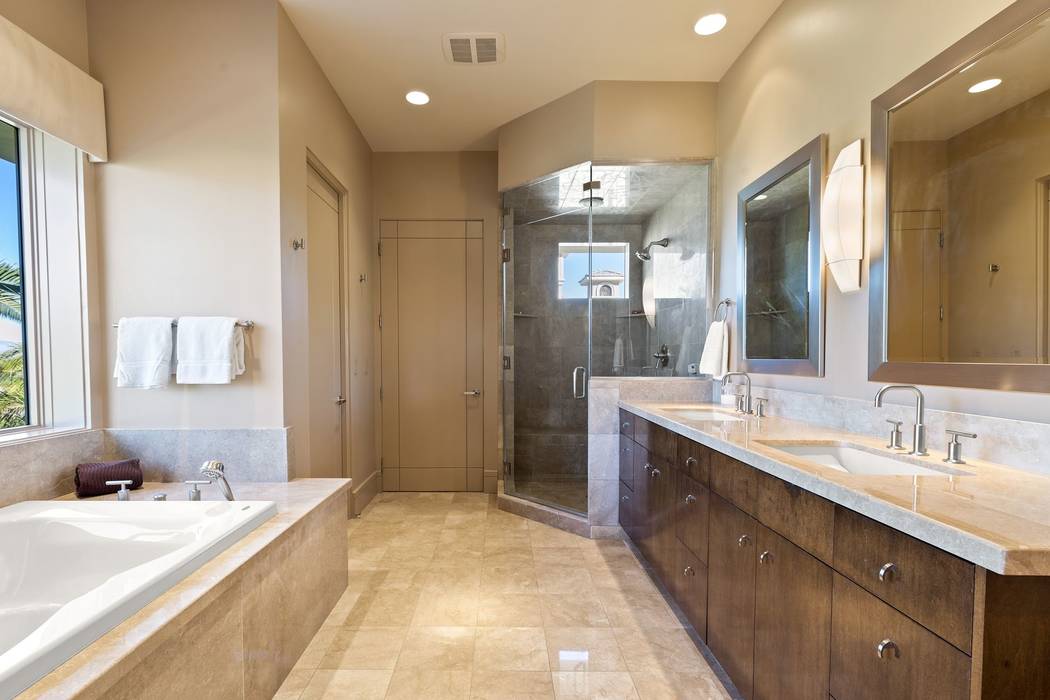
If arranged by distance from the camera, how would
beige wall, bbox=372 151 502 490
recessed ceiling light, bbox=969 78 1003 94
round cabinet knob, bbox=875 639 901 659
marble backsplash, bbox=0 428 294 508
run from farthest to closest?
beige wall, bbox=372 151 502 490, marble backsplash, bbox=0 428 294 508, recessed ceiling light, bbox=969 78 1003 94, round cabinet knob, bbox=875 639 901 659

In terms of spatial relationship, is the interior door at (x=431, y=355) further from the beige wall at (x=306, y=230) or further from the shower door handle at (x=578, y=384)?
the shower door handle at (x=578, y=384)

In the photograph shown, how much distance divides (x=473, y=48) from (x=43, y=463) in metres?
2.82

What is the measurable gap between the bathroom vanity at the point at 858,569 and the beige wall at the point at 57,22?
3.13m

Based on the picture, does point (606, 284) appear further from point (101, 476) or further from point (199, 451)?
point (101, 476)

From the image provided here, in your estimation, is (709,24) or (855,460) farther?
(709,24)

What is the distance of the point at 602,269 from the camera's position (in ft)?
10.00

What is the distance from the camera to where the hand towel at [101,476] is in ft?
6.16

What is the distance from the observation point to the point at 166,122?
6.93ft

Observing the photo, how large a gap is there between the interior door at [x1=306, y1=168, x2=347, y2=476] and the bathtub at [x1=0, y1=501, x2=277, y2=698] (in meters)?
0.97

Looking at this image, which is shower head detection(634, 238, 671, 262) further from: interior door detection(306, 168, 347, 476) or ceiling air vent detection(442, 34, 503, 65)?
interior door detection(306, 168, 347, 476)

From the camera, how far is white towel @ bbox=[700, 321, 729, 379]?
8.57 feet

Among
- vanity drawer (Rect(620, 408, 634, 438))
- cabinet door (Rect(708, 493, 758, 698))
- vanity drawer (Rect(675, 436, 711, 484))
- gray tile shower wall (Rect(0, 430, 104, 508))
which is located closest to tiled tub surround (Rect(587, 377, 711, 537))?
vanity drawer (Rect(620, 408, 634, 438))

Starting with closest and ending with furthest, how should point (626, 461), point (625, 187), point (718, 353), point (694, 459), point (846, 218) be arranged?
1. point (846, 218)
2. point (694, 459)
3. point (718, 353)
4. point (626, 461)
5. point (625, 187)

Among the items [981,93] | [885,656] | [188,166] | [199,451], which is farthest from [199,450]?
[981,93]
